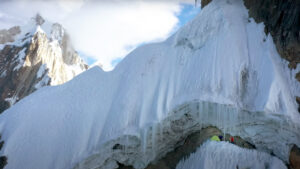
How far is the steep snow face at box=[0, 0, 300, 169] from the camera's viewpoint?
6559 mm

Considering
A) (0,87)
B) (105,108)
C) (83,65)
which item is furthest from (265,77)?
(83,65)

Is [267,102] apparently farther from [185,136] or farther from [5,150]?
[5,150]

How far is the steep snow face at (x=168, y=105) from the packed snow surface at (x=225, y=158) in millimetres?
484

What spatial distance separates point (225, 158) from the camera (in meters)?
8.22

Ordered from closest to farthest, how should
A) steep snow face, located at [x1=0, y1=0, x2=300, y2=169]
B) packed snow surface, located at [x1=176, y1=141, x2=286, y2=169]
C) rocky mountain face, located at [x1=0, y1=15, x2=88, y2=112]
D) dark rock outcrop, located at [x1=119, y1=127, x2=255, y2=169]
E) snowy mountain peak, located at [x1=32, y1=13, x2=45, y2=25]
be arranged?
steep snow face, located at [x1=0, y1=0, x2=300, y2=169] → packed snow surface, located at [x1=176, y1=141, x2=286, y2=169] → dark rock outcrop, located at [x1=119, y1=127, x2=255, y2=169] → rocky mountain face, located at [x1=0, y1=15, x2=88, y2=112] → snowy mountain peak, located at [x1=32, y1=13, x2=45, y2=25]

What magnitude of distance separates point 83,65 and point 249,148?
234 feet

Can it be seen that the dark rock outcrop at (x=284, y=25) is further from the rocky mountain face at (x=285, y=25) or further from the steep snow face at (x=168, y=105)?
the steep snow face at (x=168, y=105)

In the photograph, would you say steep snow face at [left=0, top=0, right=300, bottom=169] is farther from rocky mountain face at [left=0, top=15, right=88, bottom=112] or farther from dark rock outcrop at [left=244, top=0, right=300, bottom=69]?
rocky mountain face at [left=0, top=15, right=88, bottom=112]

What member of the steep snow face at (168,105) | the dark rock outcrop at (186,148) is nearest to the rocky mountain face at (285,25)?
the steep snow face at (168,105)

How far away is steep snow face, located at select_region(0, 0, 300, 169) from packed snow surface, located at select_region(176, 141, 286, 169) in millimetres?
484

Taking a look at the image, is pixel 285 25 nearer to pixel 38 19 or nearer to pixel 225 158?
pixel 225 158

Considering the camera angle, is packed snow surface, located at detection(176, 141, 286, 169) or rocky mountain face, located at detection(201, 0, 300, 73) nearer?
rocky mountain face, located at detection(201, 0, 300, 73)

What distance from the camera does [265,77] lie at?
21.6 ft

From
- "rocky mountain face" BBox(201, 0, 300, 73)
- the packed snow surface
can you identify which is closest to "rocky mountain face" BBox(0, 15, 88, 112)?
the packed snow surface
